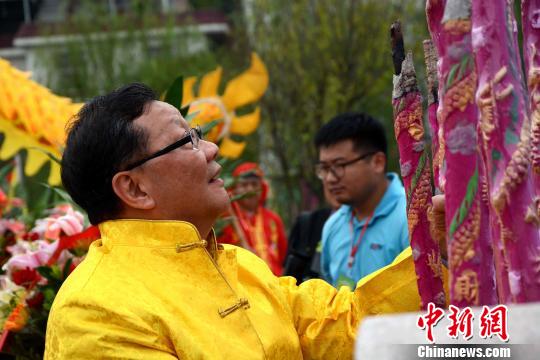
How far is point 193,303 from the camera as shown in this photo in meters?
2.16

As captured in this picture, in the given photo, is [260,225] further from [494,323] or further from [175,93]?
[494,323]

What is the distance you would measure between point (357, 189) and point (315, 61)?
7349mm

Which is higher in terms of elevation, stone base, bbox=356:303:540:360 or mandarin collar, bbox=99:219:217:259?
stone base, bbox=356:303:540:360

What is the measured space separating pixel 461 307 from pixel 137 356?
2.51ft

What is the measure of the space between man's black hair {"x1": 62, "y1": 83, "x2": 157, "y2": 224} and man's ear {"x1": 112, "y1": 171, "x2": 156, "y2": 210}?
0.02 metres

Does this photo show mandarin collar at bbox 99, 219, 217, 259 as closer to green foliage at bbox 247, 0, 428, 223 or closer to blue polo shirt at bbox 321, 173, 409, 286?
blue polo shirt at bbox 321, 173, 409, 286

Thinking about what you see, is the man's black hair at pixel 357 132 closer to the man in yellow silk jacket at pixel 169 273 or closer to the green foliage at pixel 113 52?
the man in yellow silk jacket at pixel 169 273

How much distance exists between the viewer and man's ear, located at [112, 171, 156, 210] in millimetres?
2305

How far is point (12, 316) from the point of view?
10.5 feet

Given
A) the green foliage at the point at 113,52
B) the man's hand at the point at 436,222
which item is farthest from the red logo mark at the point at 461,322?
the green foliage at the point at 113,52

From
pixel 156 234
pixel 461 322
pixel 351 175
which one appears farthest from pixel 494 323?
pixel 351 175

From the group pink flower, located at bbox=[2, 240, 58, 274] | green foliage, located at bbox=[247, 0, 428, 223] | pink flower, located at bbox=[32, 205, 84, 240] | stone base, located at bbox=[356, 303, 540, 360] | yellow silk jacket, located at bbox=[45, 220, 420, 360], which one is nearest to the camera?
stone base, located at bbox=[356, 303, 540, 360]

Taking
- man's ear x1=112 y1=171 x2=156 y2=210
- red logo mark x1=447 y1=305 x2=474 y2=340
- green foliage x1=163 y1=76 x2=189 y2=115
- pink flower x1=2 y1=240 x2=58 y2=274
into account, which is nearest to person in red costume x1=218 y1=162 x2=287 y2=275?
green foliage x1=163 y1=76 x2=189 y2=115

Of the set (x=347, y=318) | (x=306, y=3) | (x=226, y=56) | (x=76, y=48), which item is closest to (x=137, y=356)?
(x=347, y=318)
